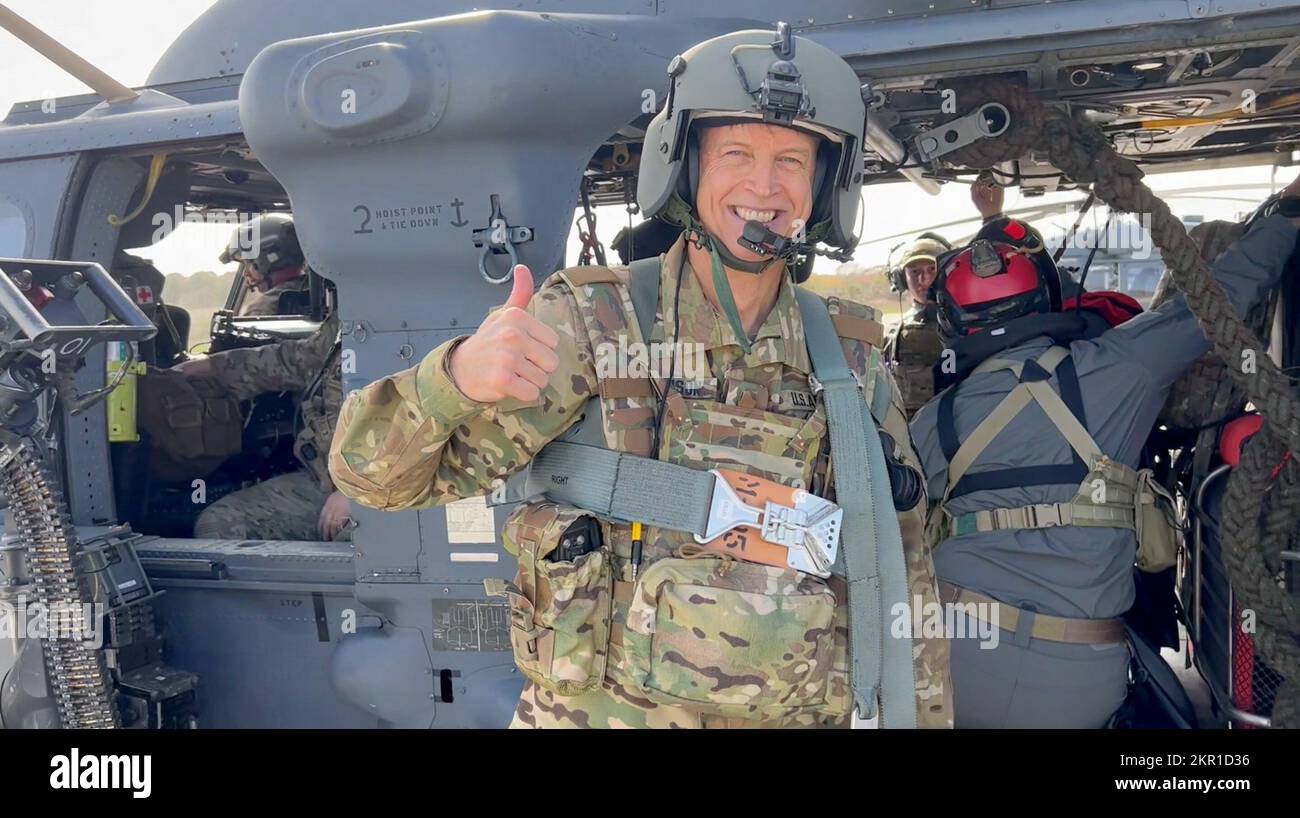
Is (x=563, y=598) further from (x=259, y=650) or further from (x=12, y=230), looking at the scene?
(x=12, y=230)

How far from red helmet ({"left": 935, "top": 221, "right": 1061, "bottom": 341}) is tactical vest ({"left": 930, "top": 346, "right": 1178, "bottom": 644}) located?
6.2 inches

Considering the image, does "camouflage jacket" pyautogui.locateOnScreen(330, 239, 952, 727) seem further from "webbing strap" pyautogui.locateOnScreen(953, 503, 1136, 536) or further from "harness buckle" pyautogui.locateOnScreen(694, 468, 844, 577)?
"webbing strap" pyautogui.locateOnScreen(953, 503, 1136, 536)

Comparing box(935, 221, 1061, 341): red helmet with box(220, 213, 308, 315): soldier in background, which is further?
box(220, 213, 308, 315): soldier in background

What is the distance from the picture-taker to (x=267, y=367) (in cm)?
387

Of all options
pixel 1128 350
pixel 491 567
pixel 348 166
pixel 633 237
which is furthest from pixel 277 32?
pixel 1128 350

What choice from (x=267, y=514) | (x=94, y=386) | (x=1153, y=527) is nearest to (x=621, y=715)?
(x=1153, y=527)

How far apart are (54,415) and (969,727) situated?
2.44m

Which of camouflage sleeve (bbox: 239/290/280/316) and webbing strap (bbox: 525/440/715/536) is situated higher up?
camouflage sleeve (bbox: 239/290/280/316)

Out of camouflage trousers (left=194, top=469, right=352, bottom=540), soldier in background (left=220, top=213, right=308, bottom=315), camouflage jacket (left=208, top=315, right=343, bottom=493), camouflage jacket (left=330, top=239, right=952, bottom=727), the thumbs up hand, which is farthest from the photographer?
soldier in background (left=220, top=213, right=308, bottom=315)

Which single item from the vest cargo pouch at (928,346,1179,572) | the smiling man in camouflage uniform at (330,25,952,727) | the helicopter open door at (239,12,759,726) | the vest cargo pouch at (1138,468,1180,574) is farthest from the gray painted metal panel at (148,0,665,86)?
the vest cargo pouch at (1138,468,1180,574)

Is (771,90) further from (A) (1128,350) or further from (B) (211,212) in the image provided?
(B) (211,212)

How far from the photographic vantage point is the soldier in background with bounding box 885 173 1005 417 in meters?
3.70

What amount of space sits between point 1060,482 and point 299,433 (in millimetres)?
2512

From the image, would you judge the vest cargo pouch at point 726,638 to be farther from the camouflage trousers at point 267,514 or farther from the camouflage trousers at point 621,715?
the camouflage trousers at point 267,514
